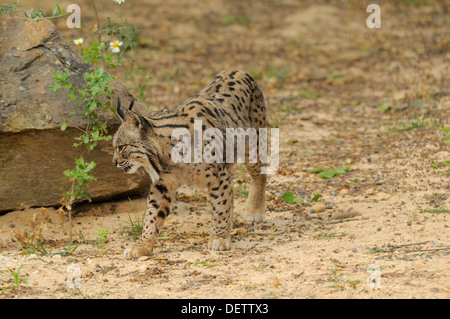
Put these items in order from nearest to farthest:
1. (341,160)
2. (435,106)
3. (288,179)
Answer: (288,179)
(341,160)
(435,106)

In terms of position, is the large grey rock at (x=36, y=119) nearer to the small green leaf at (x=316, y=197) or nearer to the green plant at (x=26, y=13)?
the green plant at (x=26, y=13)

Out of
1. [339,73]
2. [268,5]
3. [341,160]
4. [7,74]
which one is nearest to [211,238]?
[7,74]

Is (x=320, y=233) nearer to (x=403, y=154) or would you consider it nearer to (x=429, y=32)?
(x=403, y=154)

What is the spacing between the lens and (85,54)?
6.30 metres

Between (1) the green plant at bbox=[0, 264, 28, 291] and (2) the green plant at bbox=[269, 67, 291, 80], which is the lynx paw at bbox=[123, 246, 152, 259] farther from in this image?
(2) the green plant at bbox=[269, 67, 291, 80]

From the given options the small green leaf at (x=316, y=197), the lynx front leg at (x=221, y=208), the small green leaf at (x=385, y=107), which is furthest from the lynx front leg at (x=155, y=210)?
the small green leaf at (x=385, y=107)

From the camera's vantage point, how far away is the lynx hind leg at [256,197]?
7.32 meters

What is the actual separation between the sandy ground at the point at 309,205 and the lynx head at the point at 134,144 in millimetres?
792

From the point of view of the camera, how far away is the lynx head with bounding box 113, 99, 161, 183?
6082mm

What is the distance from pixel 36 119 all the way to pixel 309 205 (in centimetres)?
307

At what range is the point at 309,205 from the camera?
7574 mm

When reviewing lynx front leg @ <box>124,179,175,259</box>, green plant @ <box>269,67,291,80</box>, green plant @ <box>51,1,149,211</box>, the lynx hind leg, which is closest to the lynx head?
green plant @ <box>51,1,149,211</box>

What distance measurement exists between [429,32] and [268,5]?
195 inches

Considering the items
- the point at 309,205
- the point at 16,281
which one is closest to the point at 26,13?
the point at 16,281
